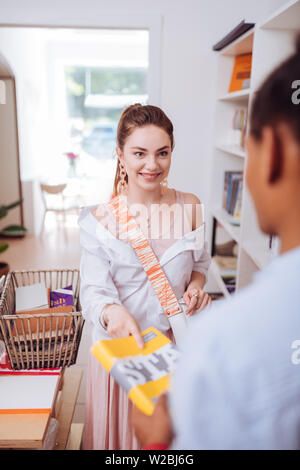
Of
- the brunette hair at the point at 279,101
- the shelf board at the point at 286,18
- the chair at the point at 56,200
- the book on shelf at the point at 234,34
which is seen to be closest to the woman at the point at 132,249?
the brunette hair at the point at 279,101

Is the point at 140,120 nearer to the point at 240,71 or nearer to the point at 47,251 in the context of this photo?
the point at 240,71

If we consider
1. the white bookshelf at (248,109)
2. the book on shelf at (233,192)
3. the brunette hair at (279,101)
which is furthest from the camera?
the book on shelf at (233,192)

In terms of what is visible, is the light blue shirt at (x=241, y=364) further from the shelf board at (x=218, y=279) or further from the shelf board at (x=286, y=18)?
the shelf board at (x=218, y=279)

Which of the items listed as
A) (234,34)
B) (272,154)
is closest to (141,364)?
(272,154)

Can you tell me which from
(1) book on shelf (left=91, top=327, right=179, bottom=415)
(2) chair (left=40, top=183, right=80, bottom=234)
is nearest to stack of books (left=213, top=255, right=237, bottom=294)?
(1) book on shelf (left=91, top=327, right=179, bottom=415)

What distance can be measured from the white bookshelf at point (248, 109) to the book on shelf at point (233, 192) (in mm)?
31

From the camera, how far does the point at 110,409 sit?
1030mm

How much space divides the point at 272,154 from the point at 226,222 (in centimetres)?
195

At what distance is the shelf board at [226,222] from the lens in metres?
2.15

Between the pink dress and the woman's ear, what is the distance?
1.93 ft

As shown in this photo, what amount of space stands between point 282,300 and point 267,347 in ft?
0.16

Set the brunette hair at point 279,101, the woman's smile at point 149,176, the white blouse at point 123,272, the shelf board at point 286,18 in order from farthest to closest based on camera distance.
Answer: the shelf board at point 286,18 → the white blouse at point 123,272 → the woman's smile at point 149,176 → the brunette hair at point 279,101
